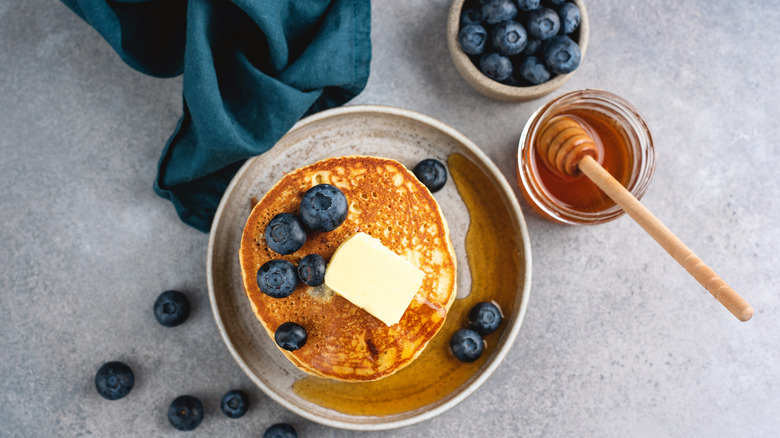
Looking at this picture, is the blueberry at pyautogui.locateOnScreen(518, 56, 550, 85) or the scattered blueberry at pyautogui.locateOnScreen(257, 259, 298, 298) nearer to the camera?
the scattered blueberry at pyautogui.locateOnScreen(257, 259, 298, 298)

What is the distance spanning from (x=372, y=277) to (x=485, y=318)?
0.52 m

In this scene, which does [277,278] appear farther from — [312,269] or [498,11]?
[498,11]

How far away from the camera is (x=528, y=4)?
5.54 feet

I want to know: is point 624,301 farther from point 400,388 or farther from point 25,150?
point 25,150

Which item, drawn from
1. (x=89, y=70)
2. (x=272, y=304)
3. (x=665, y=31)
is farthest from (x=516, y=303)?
(x=89, y=70)

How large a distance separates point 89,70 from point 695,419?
276cm

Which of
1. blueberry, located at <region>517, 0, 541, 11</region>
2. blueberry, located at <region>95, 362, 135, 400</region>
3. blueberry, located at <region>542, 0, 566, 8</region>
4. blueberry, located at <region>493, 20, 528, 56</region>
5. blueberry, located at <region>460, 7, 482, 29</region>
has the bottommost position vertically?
blueberry, located at <region>95, 362, 135, 400</region>

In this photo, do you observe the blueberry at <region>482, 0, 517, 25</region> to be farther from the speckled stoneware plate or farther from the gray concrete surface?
the speckled stoneware plate

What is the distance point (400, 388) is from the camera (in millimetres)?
1765

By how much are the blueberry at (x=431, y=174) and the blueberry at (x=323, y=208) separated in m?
0.38

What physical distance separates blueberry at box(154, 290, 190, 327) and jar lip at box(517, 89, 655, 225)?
1.33 meters

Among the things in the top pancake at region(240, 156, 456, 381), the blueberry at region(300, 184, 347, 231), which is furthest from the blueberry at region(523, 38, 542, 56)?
the blueberry at region(300, 184, 347, 231)

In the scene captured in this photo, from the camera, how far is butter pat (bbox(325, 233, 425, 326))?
1404 mm

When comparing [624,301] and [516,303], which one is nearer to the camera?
[516,303]
